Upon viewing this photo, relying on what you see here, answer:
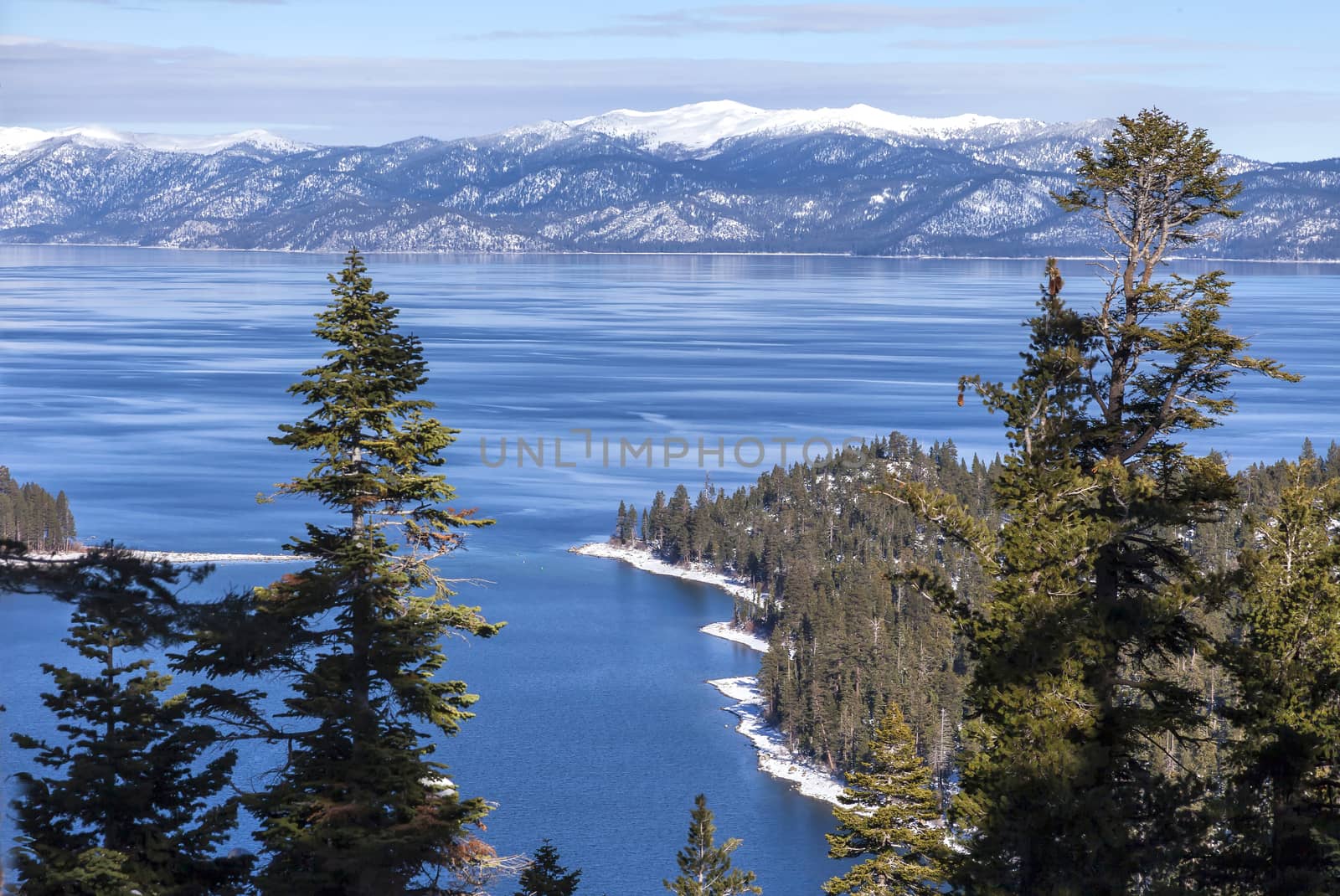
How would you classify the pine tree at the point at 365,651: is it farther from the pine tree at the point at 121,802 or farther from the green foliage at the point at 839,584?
the green foliage at the point at 839,584

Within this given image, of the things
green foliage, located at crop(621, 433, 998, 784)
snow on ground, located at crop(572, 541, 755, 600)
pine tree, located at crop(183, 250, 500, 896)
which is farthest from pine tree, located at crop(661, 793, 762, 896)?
snow on ground, located at crop(572, 541, 755, 600)

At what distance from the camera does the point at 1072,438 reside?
16.6 meters

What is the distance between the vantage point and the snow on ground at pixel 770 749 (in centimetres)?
6322

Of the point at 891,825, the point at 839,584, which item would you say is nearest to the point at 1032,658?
the point at 891,825

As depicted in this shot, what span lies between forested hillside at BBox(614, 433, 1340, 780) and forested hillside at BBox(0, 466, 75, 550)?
39.9 meters

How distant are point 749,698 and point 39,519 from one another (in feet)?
174

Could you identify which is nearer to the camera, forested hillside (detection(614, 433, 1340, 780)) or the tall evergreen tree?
the tall evergreen tree

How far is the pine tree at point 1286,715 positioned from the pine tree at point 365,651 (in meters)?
9.23

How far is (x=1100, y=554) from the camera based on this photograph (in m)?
16.3

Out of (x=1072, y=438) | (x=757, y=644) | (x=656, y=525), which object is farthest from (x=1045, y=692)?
(x=656, y=525)

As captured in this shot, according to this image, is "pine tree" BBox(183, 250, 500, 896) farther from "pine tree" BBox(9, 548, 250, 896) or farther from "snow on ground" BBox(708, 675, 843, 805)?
"snow on ground" BBox(708, 675, 843, 805)

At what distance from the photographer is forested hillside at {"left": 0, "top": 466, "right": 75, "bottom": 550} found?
311 ft
